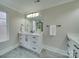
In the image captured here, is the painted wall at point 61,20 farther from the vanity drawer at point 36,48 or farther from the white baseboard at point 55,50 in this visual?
the vanity drawer at point 36,48

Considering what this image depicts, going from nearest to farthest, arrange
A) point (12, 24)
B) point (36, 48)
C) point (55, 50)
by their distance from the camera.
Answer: point (36, 48)
point (55, 50)
point (12, 24)

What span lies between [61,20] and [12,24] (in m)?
2.18

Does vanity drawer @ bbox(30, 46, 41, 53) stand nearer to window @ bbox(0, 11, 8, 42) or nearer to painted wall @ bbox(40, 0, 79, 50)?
painted wall @ bbox(40, 0, 79, 50)

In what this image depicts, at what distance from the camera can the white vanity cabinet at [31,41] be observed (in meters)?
2.59

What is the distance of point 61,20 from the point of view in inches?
113

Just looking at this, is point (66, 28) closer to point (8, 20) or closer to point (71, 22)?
point (71, 22)

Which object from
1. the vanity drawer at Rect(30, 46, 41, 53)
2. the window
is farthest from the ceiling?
the vanity drawer at Rect(30, 46, 41, 53)

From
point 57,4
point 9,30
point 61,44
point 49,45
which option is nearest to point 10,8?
point 9,30

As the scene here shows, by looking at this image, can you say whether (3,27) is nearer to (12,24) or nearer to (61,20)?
(12,24)

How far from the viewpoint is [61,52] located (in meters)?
2.79

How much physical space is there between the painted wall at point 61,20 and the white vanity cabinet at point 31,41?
0.72 m

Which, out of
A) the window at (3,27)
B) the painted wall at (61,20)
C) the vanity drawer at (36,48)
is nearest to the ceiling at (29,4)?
the painted wall at (61,20)

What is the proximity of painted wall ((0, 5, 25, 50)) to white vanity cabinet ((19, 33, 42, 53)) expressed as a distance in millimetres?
345

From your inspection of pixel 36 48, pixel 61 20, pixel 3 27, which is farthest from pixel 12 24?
pixel 61 20
